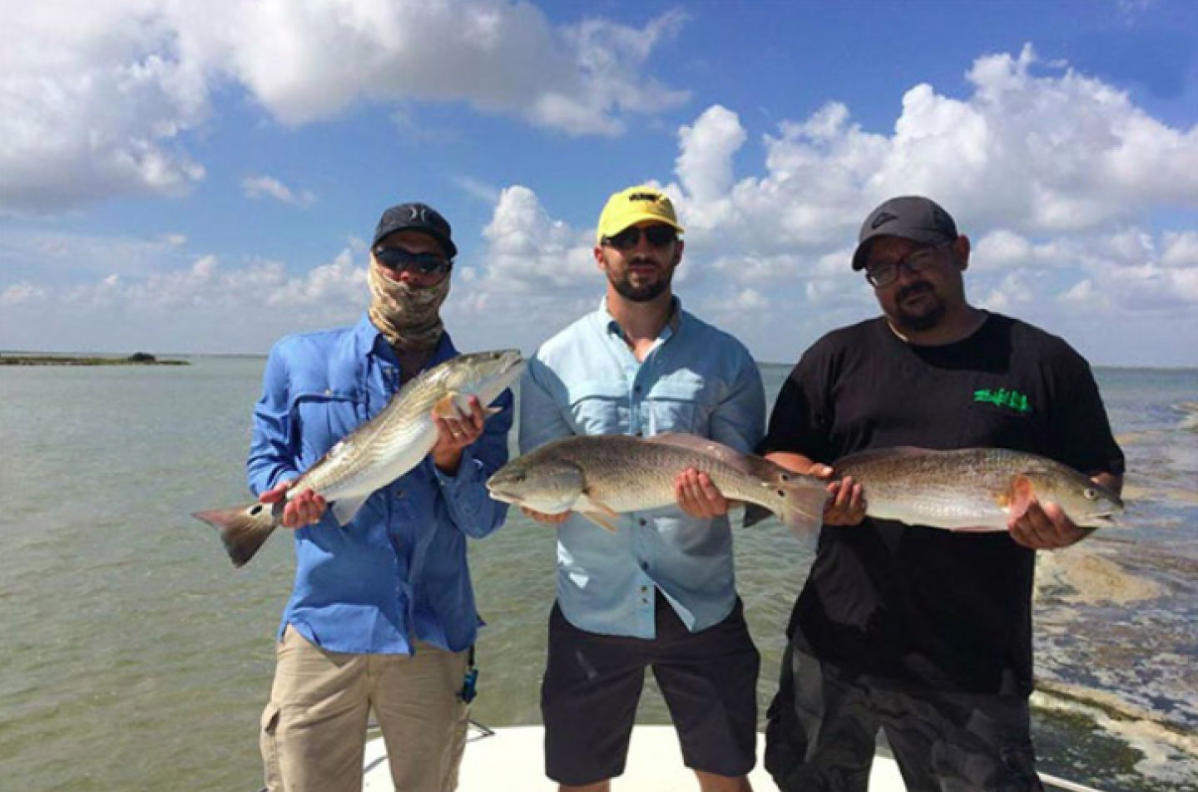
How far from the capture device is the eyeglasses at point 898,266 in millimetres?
3711

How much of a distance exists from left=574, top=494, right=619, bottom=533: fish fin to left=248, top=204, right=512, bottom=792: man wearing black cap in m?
0.45

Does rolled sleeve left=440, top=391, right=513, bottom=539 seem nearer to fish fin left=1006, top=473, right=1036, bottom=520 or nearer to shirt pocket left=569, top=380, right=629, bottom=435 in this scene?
shirt pocket left=569, top=380, right=629, bottom=435

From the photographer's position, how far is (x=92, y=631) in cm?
1054

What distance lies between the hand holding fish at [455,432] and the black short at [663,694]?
1197 mm

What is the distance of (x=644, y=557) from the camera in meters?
4.07

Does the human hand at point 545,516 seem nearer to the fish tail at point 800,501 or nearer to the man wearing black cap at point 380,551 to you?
the man wearing black cap at point 380,551

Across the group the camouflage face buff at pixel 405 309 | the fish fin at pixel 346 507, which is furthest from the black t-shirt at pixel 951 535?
the fish fin at pixel 346 507

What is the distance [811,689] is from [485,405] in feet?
7.10

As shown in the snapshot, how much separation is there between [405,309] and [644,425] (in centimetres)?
140

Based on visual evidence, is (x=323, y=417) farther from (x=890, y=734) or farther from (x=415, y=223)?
(x=890, y=734)

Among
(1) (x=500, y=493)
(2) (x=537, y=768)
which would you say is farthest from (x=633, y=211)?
(2) (x=537, y=768)

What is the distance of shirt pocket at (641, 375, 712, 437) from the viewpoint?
4.08 metres

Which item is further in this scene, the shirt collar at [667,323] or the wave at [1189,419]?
the wave at [1189,419]

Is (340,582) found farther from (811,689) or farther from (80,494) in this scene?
(80,494)
